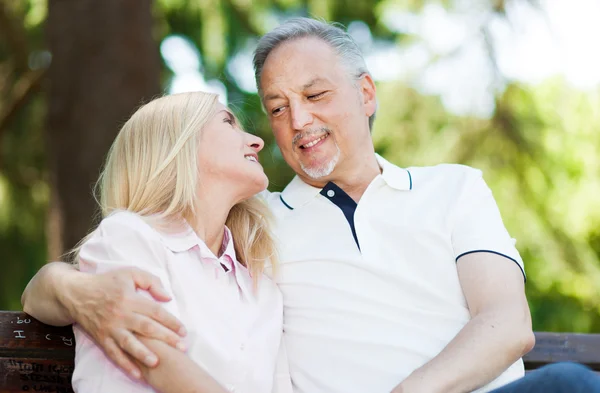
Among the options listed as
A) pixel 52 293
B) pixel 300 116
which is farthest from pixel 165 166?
pixel 300 116

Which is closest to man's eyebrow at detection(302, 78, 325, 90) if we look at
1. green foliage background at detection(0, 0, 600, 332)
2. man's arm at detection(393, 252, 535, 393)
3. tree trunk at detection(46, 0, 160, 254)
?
man's arm at detection(393, 252, 535, 393)

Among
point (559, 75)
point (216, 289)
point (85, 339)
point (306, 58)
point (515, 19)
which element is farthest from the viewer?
point (559, 75)

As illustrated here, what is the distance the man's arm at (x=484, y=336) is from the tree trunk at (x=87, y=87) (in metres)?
2.78

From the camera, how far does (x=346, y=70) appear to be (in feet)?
9.77

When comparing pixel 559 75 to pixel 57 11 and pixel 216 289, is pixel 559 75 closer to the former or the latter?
pixel 57 11

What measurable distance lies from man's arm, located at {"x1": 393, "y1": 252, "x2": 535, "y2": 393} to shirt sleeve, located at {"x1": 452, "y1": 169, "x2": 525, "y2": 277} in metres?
0.03

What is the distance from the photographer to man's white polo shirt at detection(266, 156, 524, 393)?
96.3 inches

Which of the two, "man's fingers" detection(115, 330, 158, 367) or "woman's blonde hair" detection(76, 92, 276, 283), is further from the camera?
"woman's blonde hair" detection(76, 92, 276, 283)

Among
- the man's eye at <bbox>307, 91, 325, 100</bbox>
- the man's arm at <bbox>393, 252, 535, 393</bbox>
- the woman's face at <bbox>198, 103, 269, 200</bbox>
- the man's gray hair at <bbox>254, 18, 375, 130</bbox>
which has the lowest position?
the man's arm at <bbox>393, 252, 535, 393</bbox>

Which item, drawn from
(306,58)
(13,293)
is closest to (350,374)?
(306,58)

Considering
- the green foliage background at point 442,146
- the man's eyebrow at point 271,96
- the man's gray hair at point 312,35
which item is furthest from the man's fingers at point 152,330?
the green foliage background at point 442,146

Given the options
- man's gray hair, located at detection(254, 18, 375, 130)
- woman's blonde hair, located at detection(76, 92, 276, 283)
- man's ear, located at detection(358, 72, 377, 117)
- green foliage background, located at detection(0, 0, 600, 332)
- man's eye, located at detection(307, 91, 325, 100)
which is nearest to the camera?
woman's blonde hair, located at detection(76, 92, 276, 283)

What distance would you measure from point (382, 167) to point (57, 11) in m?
2.89

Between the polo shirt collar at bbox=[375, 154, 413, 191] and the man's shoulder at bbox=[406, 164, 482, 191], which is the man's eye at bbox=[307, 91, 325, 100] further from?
the man's shoulder at bbox=[406, 164, 482, 191]
